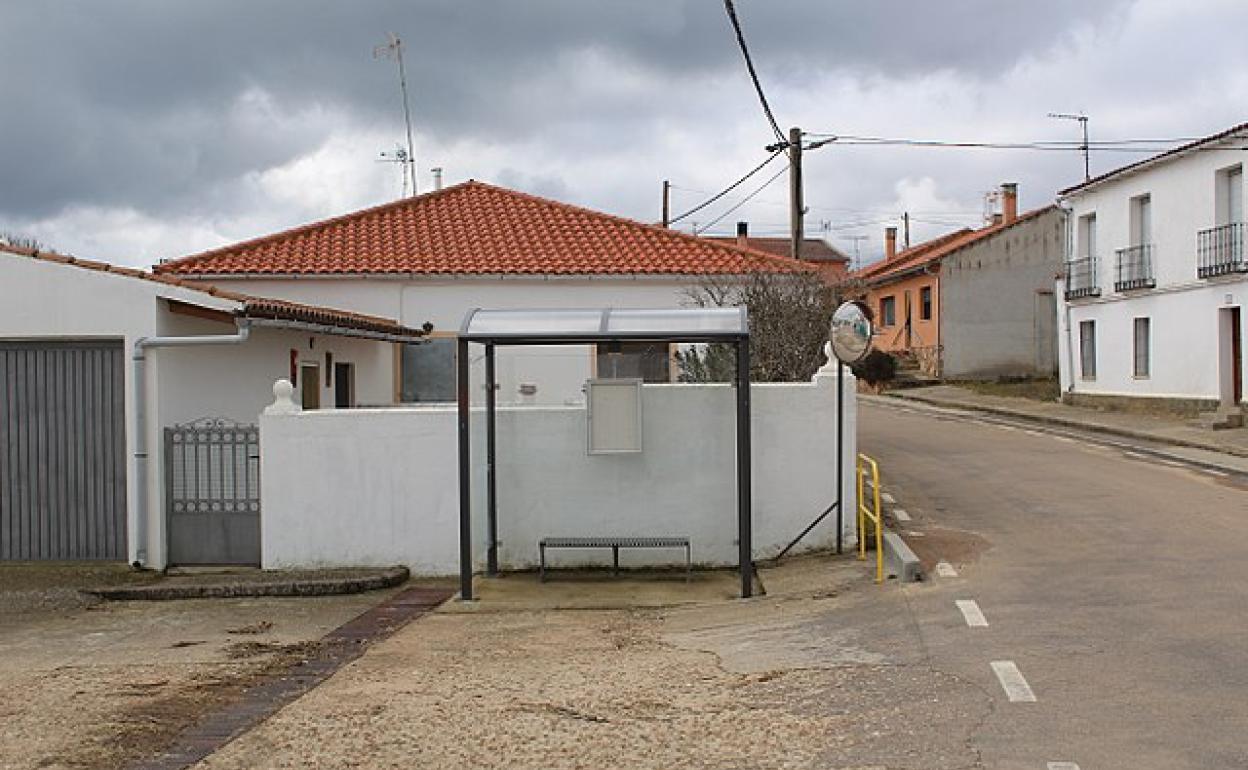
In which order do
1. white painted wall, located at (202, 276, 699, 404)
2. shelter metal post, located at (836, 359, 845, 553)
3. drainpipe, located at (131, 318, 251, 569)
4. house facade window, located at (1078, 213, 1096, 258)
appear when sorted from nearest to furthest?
shelter metal post, located at (836, 359, 845, 553) < drainpipe, located at (131, 318, 251, 569) < white painted wall, located at (202, 276, 699, 404) < house facade window, located at (1078, 213, 1096, 258)

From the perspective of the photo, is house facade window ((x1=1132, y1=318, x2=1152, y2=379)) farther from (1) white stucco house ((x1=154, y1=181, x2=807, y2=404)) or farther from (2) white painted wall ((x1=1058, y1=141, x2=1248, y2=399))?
(1) white stucco house ((x1=154, y1=181, x2=807, y2=404))

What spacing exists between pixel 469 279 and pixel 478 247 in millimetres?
1353

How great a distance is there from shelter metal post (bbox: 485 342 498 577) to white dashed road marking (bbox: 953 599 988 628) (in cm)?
505

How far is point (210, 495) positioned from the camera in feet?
45.3

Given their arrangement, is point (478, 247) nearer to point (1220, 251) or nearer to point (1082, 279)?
point (1220, 251)

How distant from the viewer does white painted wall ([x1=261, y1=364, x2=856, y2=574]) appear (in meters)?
13.3

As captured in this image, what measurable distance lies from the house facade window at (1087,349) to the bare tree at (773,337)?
53.9 ft

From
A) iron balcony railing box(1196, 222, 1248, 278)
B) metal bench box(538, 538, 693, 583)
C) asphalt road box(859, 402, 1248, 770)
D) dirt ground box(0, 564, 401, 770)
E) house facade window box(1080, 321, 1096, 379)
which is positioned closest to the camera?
asphalt road box(859, 402, 1248, 770)

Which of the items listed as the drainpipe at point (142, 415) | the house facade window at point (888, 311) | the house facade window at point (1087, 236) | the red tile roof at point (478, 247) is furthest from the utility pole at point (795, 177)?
the house facade window at point (888, 311)

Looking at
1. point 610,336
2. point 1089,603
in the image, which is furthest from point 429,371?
point 1089,603

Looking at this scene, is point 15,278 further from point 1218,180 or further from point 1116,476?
point 1218,180

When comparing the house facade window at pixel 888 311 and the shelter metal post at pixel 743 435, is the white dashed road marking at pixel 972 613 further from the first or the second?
the house facade window at pixel 888 311

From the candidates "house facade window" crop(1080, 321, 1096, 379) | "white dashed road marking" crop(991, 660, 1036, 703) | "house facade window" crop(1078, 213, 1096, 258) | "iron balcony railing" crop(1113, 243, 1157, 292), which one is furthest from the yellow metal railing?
"house facade window" crop(1078, 213, 1096, 258)

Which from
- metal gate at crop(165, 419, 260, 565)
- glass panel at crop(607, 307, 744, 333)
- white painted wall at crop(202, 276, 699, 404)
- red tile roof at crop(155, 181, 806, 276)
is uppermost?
red tile roof at crop(155, 181, 806, 276)
